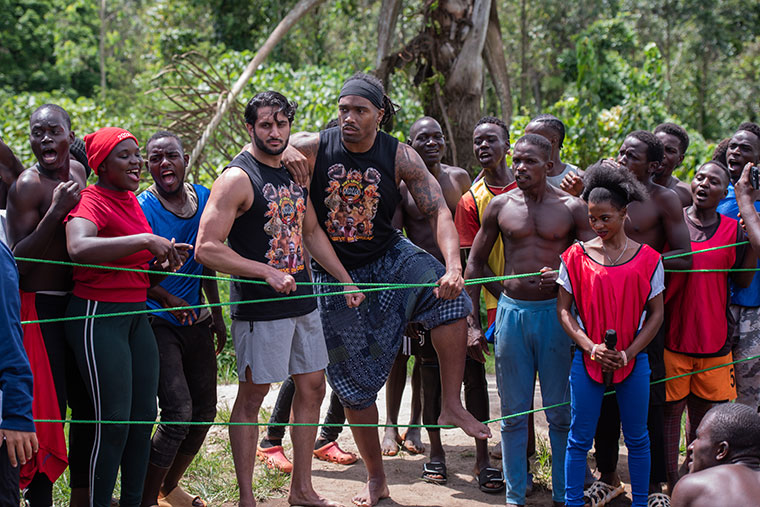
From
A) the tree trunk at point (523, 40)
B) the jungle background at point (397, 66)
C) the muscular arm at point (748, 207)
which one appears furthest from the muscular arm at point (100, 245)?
the tree trunk at point (523, 40)

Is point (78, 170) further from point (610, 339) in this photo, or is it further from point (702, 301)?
point (702, 301)

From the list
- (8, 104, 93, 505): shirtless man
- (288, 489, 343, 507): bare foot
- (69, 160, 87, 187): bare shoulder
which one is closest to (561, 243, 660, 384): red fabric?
(288, 489, 343, 507): bare foot

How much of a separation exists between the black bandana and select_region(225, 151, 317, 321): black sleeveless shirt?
62cm

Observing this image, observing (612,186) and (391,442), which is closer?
(612,186)

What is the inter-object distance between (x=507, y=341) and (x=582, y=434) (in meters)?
0.71

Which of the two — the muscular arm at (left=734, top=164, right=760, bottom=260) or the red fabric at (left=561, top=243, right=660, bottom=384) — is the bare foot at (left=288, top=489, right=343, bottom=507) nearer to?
the red fabric at (left=561, top=243, right=660, bottom=384)

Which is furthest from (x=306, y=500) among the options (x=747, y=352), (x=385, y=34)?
(x=385, y=34)

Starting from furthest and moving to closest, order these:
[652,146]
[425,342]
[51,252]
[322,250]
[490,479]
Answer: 1. [425,342]
2. [490,479]
3. [652,146]
4. [322,250]
5. [51,252]

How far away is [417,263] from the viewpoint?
4.68 meters

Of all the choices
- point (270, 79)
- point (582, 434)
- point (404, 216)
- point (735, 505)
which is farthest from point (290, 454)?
point (270, 79)

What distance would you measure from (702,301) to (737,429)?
203 centimetres

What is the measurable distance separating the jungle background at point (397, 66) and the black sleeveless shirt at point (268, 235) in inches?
56.0

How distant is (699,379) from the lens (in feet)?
16.1

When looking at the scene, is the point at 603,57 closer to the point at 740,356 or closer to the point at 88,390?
the point at 740,356
